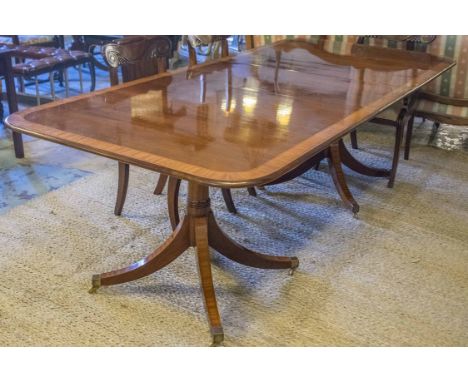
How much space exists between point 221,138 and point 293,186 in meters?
1.32

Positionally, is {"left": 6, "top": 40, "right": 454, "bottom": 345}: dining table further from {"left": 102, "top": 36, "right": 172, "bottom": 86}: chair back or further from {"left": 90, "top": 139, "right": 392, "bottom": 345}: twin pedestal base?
{"left": 102, "top": 36, "right": 172, "bottom": 86}: chair back

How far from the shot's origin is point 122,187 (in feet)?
7.41

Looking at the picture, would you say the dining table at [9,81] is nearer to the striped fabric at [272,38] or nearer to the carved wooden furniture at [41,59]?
the carved wooden furniture at [41,59]

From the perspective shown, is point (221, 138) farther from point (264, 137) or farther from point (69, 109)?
point (69, 109)

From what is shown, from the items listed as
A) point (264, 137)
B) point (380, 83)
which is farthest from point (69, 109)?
point (380, 83)

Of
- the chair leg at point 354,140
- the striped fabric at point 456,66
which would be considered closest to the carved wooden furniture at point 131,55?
the chair leg at point 354,140

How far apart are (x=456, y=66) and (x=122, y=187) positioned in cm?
211

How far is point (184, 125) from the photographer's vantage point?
58.6 inches

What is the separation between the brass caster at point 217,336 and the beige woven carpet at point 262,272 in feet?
0.11

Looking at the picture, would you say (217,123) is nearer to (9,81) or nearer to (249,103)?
(249,103)

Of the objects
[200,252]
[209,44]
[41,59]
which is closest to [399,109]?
[209,44]

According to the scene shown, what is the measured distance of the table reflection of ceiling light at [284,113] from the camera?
155cm

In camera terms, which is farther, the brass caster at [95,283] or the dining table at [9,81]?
the dining table at [9,81]

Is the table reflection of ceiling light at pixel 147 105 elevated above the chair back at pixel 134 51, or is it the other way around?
the chair back at pixel 134 51
